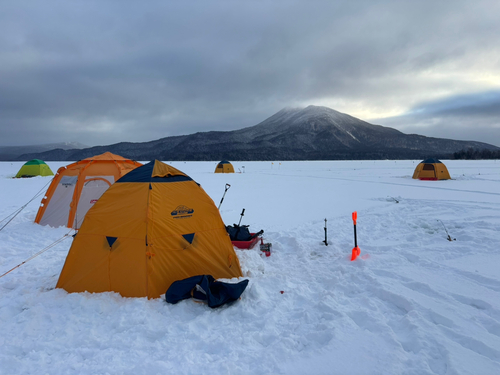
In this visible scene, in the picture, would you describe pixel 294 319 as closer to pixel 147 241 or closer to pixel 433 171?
pixel 147 241

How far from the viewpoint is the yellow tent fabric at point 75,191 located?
28.3 ft

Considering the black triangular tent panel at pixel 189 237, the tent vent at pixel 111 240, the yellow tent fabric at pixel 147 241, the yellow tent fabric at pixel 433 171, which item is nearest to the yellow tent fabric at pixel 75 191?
the yellow tent fabric at pixel 147 241

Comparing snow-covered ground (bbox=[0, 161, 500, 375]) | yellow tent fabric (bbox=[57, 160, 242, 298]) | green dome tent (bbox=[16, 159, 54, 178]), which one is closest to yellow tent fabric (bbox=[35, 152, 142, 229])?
snow-covered ground (bbox=[0, 161, 500, 375])

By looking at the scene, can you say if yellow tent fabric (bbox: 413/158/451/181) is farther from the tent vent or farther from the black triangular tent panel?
the tent vent

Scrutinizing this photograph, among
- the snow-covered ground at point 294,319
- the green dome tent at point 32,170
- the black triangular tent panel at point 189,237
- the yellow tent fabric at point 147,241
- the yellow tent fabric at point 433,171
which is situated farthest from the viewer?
the green dome tent at point 32,170

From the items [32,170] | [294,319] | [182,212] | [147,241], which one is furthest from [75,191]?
[32,170]

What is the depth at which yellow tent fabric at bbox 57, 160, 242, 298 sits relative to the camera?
4539 millimetres

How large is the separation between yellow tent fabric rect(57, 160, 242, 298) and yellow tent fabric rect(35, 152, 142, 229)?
4363 millimetres

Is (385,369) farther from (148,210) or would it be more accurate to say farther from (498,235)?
(498,235)

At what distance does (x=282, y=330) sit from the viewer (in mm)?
3650

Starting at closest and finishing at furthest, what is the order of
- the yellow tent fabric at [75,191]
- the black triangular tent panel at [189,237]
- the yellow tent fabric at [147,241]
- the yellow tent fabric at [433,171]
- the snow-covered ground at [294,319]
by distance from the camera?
the snow-covered ground at [294,319] < the yellow tent fabric at [147,241] < the black triangular tent panel at [189,237] < the yellow tent fabric at [75,191] < the yellow tent fabric at [433,171]

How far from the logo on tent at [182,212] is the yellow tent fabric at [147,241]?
0.05ft

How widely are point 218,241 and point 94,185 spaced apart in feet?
19.1

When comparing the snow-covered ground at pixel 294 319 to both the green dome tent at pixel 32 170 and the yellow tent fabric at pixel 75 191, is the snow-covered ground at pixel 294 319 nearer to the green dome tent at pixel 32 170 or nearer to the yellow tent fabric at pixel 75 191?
the yellow tent fabric at pixel 75 191
